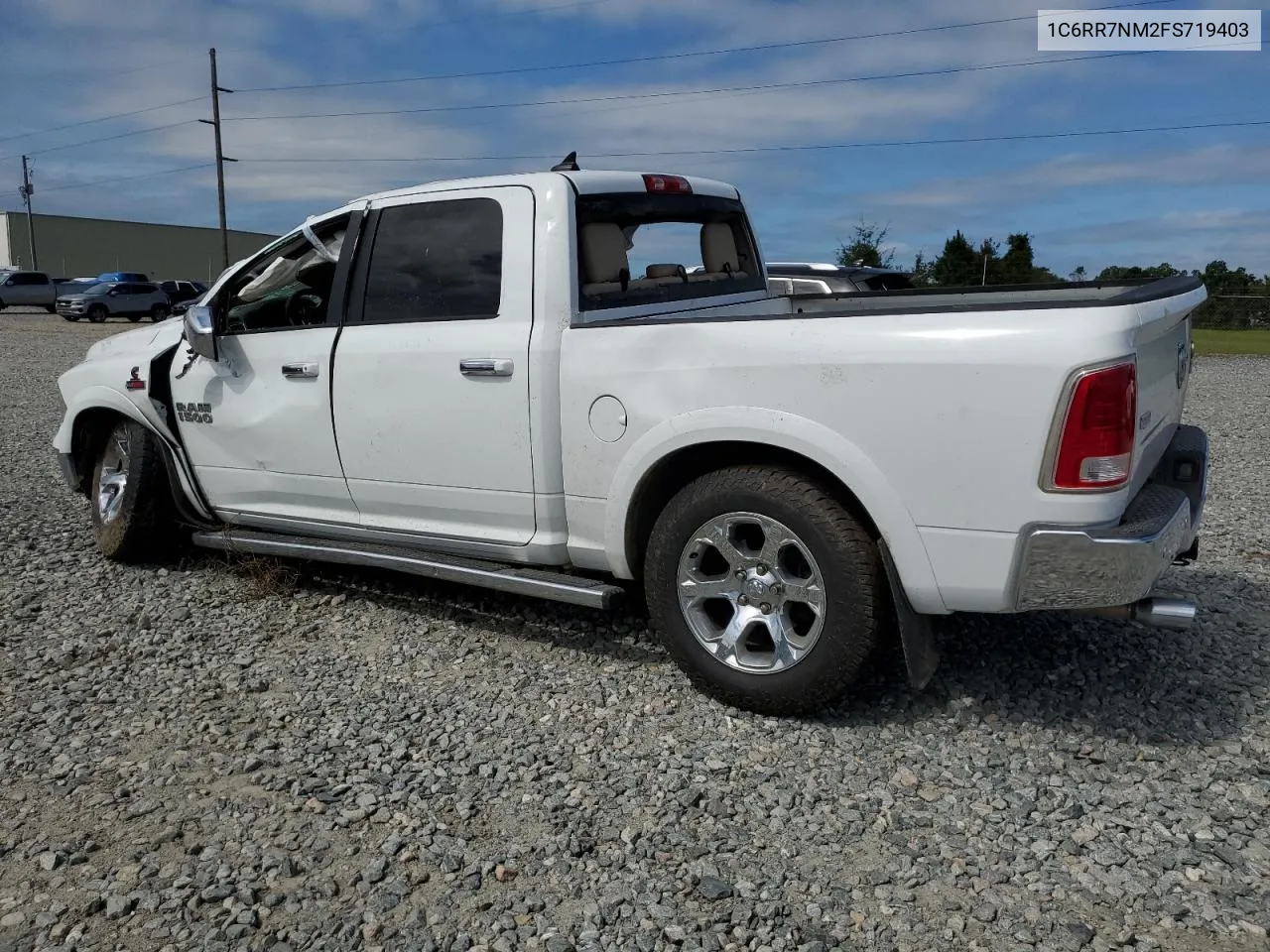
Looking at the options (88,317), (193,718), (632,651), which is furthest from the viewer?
(88,317)

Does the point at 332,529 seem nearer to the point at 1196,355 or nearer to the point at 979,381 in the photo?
the point at 979,381

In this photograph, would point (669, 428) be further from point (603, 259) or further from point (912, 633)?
point (912, 633)

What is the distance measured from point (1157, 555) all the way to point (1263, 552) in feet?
11.3

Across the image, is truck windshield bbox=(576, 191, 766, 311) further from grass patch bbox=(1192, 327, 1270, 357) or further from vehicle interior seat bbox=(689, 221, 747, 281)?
grass patch bbox=(1192, 327, 1270, 357)

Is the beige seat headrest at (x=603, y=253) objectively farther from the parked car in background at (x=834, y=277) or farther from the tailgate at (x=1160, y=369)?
the parked car in background at (x=834, y=277)

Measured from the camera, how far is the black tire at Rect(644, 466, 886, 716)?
366 centimetres

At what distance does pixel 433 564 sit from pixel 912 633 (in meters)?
2.03

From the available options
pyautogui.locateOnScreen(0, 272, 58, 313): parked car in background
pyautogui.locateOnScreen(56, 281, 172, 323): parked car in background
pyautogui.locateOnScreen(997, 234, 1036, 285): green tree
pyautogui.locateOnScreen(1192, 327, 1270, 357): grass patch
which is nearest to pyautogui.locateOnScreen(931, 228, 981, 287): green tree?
pyautogui.locateOnScreen(997, 234, 1036, 285): green tree

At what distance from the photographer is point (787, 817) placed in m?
3.32

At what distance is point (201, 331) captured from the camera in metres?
5.14

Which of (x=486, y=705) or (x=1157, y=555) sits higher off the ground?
(x=1157, y=555)

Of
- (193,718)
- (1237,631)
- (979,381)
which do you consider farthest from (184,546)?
(1237,631)

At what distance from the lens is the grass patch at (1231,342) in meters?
25.9

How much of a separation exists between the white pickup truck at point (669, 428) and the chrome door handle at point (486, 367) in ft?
0.04
